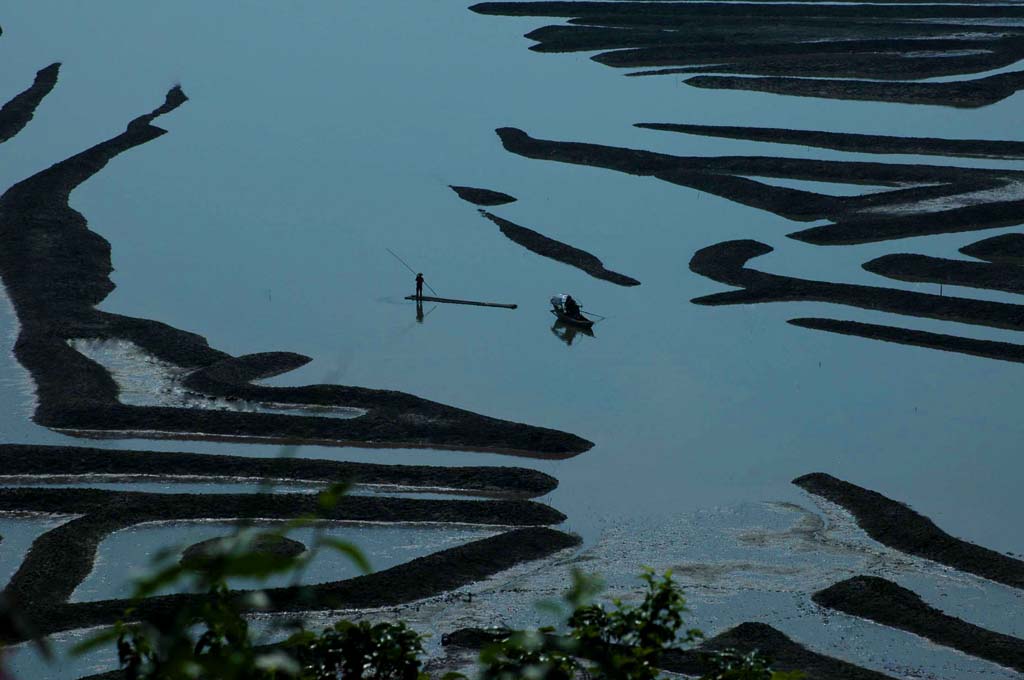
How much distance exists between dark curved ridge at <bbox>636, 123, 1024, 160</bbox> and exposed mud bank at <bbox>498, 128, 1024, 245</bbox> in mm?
2043

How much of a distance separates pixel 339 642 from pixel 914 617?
12.3 m

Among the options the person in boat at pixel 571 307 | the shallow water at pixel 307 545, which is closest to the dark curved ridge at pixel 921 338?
the person in boat at pixel 571 307

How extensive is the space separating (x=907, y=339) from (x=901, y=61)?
2927 cm

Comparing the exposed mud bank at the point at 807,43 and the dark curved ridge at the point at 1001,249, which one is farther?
the exposed mud bank at the point at 807,43

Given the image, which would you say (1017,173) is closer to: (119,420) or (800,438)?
(800,438)

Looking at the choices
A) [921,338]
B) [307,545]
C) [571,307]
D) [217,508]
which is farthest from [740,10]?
[307,545]

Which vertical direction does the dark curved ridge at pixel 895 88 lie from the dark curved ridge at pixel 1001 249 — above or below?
above

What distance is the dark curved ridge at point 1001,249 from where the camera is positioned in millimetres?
36581

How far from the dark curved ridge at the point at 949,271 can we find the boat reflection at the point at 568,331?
835cm

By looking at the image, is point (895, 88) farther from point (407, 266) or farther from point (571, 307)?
point (571, 307)

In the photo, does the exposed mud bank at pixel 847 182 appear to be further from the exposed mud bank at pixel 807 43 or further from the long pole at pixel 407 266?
the exposed mud bank at pixel 807 43

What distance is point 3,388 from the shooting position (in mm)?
28859

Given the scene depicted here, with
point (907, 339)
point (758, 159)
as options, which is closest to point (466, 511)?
point (907, 339)

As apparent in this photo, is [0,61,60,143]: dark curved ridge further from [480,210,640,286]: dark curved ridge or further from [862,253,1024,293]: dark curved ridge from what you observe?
[862,253,1024,293]: dark curved ridge
